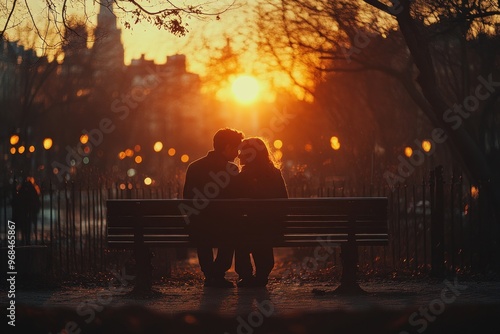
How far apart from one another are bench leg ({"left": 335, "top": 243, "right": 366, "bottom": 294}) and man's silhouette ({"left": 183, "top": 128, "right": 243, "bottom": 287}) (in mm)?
1377

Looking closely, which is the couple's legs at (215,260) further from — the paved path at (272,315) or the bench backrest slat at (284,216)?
the paved path at (272,315)

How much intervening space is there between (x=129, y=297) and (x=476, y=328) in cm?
660

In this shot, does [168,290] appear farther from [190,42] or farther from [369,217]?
[190,42]

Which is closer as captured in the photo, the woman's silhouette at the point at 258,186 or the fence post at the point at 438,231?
the woman's silhouette at the point at 258,186

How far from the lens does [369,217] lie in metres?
12.5

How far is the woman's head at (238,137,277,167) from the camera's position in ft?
43.8

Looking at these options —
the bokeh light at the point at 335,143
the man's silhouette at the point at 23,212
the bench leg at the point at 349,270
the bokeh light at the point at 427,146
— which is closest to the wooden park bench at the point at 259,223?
the bench leg at the point at 349,270

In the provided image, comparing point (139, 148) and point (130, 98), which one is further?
point (139, 148)

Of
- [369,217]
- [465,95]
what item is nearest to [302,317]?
[369,217]

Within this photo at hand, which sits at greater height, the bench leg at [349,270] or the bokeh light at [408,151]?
the bokeh light at [408,151]

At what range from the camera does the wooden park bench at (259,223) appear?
1249 cm

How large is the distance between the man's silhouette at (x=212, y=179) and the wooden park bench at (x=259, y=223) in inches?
27.2

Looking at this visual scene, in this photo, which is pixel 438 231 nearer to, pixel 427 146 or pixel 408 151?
pixel 427 146

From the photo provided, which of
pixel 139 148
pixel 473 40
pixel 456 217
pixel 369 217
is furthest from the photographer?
pixel 139 148
